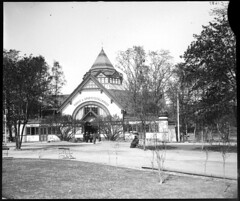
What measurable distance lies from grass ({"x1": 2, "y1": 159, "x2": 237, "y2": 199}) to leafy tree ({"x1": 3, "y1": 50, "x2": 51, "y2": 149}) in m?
8.37

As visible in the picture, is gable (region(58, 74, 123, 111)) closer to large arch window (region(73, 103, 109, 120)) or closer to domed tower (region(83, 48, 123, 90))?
large arch window (region(73, 103, 109, 120))

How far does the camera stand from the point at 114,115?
3519 centimetres

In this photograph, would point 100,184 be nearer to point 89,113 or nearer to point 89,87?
point 89,113

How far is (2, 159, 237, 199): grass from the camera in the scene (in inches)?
306

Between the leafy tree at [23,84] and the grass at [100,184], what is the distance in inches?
329

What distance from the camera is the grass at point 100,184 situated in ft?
25.5

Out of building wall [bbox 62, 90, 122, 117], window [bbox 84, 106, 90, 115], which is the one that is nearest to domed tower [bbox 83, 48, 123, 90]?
building wall [bbox 62, 90, 122, 117]

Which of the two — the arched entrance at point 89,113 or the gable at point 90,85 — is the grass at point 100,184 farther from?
the gable at point 90,85

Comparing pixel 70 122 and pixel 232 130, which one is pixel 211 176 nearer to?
pixel 232 130

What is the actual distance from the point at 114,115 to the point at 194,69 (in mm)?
20139

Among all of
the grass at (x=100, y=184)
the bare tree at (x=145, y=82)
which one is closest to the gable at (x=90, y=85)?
the bare tree at (x=145, y=82)

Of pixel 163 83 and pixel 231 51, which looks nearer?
pixel 231 51

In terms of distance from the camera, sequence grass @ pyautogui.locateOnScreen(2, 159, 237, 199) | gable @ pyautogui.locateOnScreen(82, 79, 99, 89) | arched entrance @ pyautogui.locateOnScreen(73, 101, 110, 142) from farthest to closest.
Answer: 1. gable @ pyautogui.locateOnScreen(82, 79, 99, 89)
2. arched entrance @ pyautogui.locateOnScreen(73, 101, 110, 142)
3. grass @ pyautogui.locateOnScreen(2, 159, 237, 199)

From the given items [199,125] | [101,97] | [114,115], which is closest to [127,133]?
[114,115]
